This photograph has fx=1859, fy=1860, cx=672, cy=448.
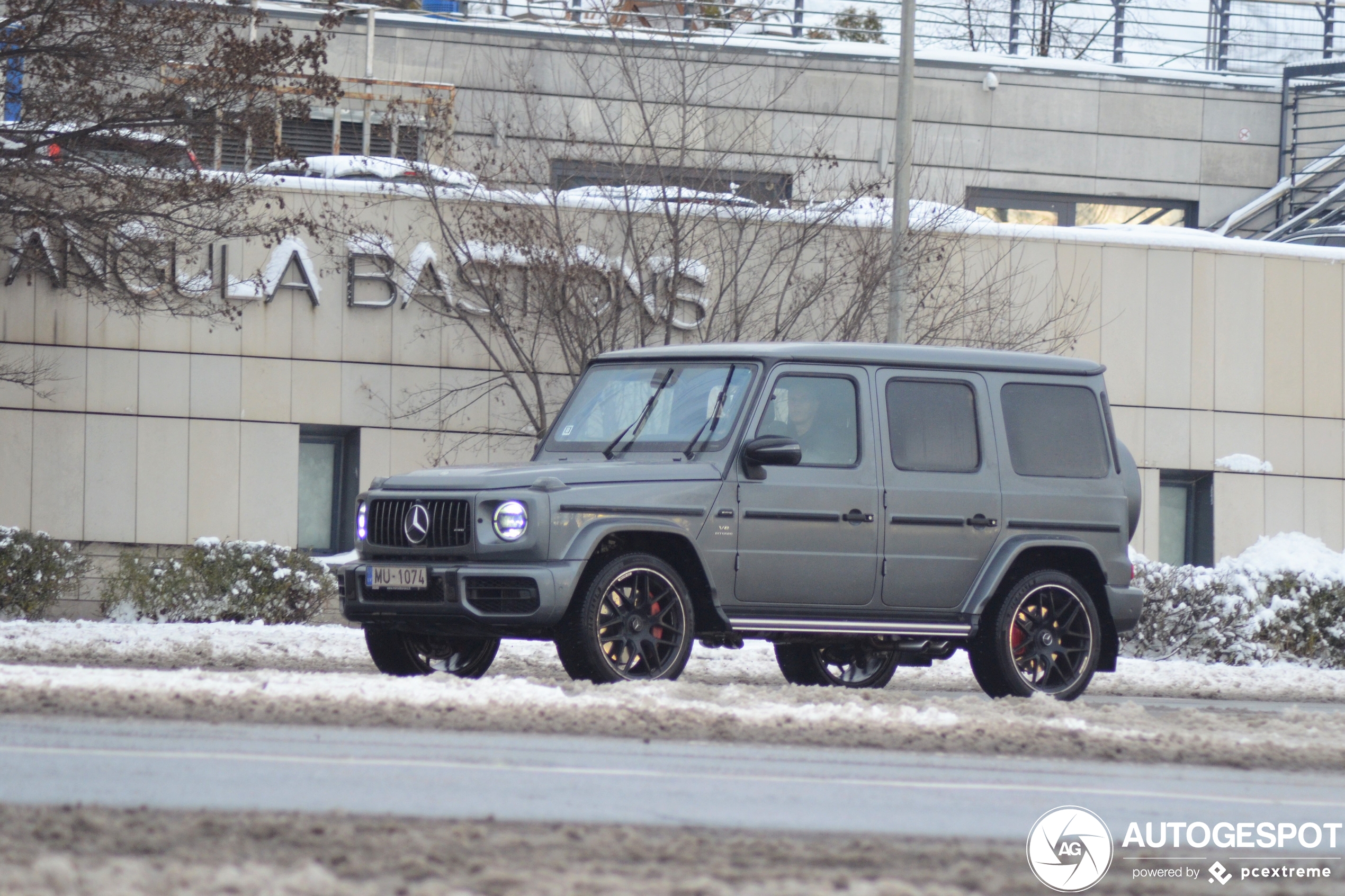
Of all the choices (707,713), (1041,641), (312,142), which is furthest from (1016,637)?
(312,142)

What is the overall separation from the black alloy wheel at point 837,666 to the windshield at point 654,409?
2.33m

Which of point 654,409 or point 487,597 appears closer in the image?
point 487,597

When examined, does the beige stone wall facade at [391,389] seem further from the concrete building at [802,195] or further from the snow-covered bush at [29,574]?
the snow-covered bush at [29,574]

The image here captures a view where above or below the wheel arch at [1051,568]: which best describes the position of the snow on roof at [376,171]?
above

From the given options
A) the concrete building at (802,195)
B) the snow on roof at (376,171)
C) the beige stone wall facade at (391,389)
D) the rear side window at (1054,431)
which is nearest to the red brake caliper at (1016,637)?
the rear side window at (1054,431)

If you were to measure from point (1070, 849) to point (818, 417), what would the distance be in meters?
5.15

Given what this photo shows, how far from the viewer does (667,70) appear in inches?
846

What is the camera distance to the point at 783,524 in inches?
405

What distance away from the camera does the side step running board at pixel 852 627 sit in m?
10.2

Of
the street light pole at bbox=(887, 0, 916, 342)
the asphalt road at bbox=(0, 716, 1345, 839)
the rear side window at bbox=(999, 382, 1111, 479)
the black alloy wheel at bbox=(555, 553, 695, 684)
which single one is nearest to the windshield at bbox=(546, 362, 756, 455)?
the black alloy wheel at bbox=(555, 553, 695, 684)

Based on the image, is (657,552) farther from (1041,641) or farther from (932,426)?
(1041,641)

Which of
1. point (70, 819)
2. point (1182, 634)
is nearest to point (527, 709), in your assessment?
point (70, 819)

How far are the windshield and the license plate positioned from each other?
4.52 feet

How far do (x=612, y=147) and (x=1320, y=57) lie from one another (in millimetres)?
15556
